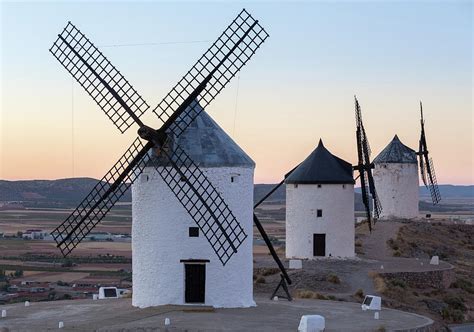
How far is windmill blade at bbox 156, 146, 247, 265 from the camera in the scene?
25031mm

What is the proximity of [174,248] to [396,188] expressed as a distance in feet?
112

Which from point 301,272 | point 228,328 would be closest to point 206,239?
point 228,328

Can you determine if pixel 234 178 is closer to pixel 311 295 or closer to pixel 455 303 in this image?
pixel 311 295

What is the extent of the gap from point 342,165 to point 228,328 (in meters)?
20.0

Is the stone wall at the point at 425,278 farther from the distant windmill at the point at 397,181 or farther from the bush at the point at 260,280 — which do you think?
the distant windmill at the point at 397,181

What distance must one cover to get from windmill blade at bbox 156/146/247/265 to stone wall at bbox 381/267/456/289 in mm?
11537

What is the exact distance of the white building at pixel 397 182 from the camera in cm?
5756

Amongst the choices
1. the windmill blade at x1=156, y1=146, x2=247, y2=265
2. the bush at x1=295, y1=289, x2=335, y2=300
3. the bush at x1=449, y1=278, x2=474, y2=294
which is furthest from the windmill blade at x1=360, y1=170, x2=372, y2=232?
the windmill blade at x1=156, y1=146, x2=247, y2=265

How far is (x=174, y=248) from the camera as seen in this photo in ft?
83.6

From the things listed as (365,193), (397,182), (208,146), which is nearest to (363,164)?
(365,193)

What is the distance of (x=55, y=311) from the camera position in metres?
25.6

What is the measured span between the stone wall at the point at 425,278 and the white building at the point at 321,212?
13.6 ft

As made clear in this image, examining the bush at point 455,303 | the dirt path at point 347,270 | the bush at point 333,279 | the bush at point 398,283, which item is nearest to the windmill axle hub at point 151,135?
the dirt path at point 347,270

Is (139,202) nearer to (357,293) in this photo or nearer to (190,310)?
(190,310)
